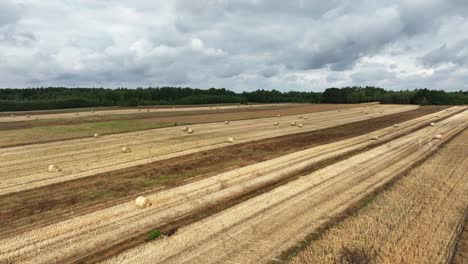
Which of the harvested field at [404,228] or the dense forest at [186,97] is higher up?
the dense forest at [186,97]

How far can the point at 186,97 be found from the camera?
118 m

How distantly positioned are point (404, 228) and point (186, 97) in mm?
113506

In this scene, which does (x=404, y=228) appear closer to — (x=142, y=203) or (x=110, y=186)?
(x=142, y=203)

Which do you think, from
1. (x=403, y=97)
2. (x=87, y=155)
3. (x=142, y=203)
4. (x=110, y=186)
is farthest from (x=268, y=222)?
(x=403, y=97)

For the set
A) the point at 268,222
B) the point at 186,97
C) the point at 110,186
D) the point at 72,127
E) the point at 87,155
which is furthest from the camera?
the point at 186,97

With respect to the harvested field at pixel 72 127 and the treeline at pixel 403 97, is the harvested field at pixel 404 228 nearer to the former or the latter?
the harvested field at pixel 72 127

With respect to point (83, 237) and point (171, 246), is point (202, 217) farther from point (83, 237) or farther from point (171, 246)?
point (83, 237)

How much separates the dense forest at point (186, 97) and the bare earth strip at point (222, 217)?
272 ft

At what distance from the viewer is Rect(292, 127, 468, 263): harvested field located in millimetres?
6367

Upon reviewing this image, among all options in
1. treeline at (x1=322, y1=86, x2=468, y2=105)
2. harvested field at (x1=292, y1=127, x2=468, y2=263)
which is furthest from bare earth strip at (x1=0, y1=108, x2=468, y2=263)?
treeline at (x1=322, y1=86, x2=468, y2=105)

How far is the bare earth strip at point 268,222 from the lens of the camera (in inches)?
253

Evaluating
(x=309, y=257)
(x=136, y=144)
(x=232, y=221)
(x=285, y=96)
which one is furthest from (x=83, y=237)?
(x=285, y=96)

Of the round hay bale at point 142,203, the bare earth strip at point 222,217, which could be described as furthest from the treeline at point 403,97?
the round hay bale at point 142,203

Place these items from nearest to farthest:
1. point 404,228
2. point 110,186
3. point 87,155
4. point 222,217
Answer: point 404,228 < point 222,217 < point 110,186 < point 87,155
